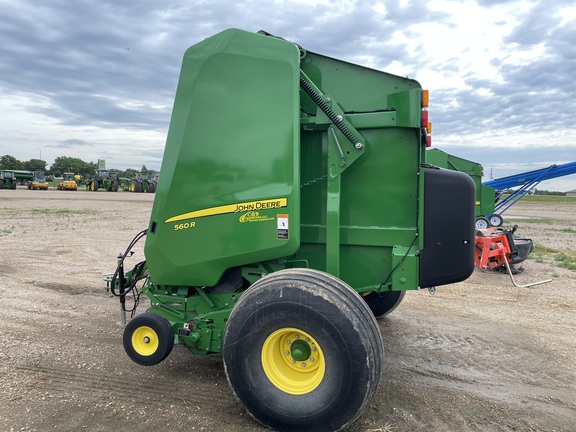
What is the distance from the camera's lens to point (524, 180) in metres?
15.3

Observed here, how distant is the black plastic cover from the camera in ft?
10.3

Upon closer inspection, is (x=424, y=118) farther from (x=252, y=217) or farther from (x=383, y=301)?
(x=383, y=301)

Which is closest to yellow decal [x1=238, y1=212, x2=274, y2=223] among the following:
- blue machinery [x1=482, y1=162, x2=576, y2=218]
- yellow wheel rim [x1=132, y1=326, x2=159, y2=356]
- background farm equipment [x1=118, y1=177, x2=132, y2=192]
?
yellow wheel rim [x1=132, y1=326, x2=159, y2=356]

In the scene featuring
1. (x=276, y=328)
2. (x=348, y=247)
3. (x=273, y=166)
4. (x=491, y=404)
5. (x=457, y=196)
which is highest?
(x=273, y=166)

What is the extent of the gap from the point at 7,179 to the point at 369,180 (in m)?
43.1

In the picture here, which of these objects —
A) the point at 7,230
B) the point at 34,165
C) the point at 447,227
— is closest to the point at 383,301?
the point at 447,227

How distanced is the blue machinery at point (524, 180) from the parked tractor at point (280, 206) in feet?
43.7

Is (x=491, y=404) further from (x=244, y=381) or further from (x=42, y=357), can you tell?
(x=42, y=357)

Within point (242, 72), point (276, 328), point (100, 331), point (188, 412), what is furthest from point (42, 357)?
point (242, 72)

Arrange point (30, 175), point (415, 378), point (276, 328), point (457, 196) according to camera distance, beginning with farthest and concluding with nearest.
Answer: point (30, 175) → point (415, 378) → point (457, 196) → point (276, 328)

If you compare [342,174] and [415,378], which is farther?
[415,378]

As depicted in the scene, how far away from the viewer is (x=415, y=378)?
3.62 m

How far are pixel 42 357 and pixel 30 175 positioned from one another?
43.6 metres

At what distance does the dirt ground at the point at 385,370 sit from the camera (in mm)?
2951
